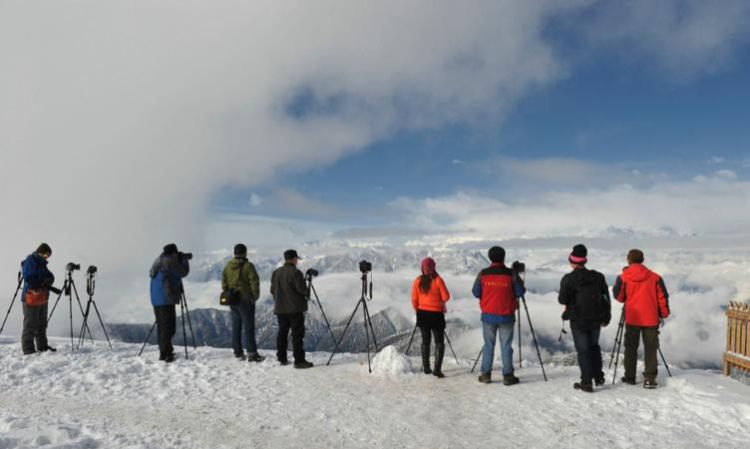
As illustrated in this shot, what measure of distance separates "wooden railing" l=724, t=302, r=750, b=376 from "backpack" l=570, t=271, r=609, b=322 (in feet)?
22.3

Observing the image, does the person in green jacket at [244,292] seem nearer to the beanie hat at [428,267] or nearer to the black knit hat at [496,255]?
the beanie hat at [428,267]

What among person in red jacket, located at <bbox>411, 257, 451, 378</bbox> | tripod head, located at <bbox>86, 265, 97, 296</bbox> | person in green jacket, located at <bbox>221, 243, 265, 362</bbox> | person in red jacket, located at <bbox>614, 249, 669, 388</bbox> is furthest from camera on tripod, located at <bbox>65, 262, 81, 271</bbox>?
person in red jacket, located at <bbox>614, 249, 669, 388</bbox>

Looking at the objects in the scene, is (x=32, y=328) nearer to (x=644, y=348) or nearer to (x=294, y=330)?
(x=294, y=330)

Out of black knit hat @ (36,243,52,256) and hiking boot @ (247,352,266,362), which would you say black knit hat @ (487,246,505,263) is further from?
black knit hat @ (36,243,52,256)

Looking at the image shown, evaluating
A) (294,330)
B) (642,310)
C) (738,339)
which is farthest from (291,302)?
(738,339)

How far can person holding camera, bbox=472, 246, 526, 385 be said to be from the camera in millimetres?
8766

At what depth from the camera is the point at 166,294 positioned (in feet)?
35.0

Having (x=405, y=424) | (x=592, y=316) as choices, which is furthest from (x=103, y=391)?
(x=592, y=316)

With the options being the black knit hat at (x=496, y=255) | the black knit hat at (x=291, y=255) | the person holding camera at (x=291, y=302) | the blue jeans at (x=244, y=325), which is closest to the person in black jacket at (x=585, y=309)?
the black knit hat at (x=496, y=255)

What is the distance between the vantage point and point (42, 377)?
9.17m

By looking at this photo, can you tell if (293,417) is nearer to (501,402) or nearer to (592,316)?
(501,402)

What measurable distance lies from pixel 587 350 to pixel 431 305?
3.17 metres

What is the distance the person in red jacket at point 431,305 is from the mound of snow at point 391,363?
26.6 inches

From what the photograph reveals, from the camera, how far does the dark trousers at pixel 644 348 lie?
8734mm
